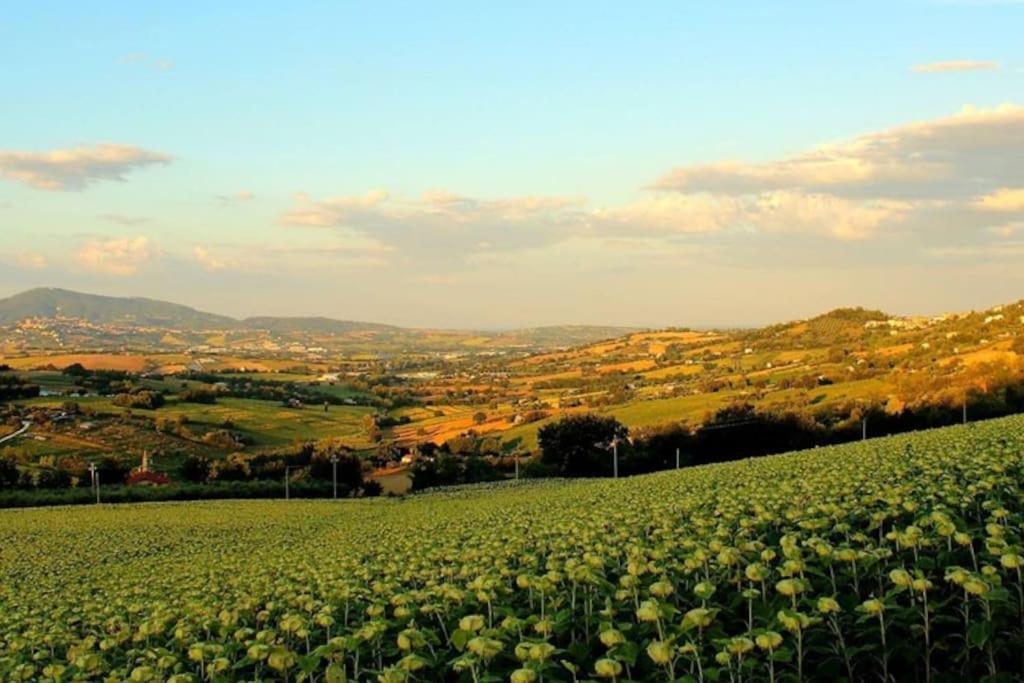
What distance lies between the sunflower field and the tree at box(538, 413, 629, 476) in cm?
6515

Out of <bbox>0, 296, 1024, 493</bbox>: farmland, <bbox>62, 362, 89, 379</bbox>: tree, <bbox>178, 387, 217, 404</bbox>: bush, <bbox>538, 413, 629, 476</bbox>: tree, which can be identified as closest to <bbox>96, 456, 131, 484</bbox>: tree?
<bbox>0, 296, 1024, 493</bbox>: farmland

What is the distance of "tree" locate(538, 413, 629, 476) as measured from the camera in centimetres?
8544

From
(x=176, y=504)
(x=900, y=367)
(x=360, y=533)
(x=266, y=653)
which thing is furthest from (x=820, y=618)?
(x=900, y=367)

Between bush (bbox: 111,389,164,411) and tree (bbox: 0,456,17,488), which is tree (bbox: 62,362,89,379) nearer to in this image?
bush (bbox: 111,389,164,411)

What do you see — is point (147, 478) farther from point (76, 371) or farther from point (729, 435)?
point (76, 371)

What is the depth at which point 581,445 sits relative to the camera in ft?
285

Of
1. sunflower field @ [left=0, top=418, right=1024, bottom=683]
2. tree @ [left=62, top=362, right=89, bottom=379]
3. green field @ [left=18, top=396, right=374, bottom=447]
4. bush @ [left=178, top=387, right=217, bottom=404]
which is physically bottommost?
green field @ [left=18, top=396, right=374, bottom=447]

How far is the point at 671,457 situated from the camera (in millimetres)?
84125

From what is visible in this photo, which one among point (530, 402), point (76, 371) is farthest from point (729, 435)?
point (76, 371)

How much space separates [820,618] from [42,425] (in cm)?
12171

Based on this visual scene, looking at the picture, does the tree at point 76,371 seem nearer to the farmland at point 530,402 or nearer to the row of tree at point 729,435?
the farmland at point 530,402

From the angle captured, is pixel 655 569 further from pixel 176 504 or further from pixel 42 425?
pixel 42 425

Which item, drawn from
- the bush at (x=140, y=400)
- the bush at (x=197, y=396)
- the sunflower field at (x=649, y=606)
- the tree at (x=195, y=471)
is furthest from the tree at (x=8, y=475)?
the sunflower field at (x=649, y=606)

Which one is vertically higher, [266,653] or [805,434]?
[266,653]
